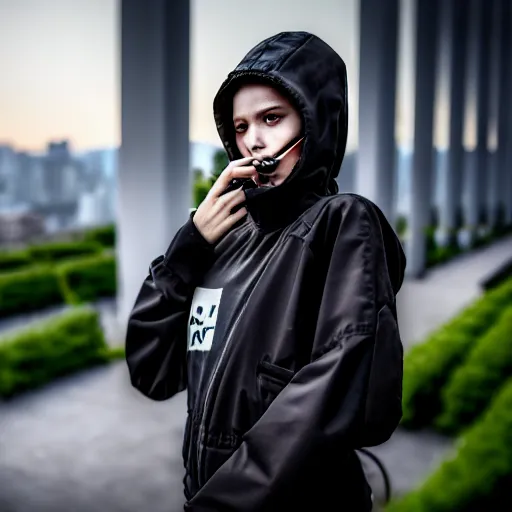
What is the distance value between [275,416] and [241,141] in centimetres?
52

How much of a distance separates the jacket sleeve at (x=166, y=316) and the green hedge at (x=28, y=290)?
23.5 ft

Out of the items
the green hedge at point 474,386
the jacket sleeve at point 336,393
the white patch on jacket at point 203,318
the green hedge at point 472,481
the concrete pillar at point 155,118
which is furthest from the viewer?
the concrete pillar at point 155,118

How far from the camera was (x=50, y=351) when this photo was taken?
5.37 meters

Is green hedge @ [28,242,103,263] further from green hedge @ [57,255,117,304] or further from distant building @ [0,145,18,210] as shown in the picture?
distant building @ [0,145,18,210]

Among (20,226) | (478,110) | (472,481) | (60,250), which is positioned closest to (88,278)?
(60,250)

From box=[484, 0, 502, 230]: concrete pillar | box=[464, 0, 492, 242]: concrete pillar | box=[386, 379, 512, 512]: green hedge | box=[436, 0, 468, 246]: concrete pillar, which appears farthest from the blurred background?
box=[484, 0, 502, 230]: concrete pillar


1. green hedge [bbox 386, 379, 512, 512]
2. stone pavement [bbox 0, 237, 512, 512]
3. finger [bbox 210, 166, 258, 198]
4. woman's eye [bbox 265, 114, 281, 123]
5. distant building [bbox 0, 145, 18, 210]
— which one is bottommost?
stone pavement [bbox 0, 237, 512, 512]

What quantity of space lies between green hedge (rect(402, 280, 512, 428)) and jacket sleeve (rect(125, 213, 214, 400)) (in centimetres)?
317

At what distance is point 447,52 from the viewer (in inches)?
518

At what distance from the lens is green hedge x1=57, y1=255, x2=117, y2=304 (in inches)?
353

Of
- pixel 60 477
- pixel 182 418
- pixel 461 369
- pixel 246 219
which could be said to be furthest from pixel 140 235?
pixel 246 219

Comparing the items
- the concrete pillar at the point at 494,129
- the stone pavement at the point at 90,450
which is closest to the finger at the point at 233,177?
the stone pavement at the point at 90,450

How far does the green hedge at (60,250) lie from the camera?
33.2 feet

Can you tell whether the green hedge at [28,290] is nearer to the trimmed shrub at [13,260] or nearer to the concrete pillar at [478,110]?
the trimmed shrub at [13,260]
